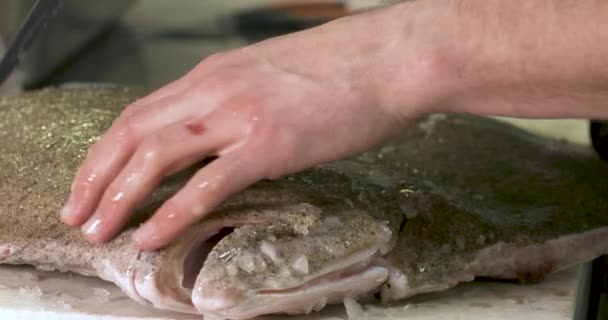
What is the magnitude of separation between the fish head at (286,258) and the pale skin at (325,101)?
1.9 inches

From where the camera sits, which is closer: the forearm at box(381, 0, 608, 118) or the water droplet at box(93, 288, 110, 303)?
the forearm at box(381, 0, 608, 118)

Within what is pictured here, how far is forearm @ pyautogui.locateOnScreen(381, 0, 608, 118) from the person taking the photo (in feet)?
2.76

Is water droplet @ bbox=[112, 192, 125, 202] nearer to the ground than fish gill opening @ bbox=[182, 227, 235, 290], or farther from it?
farther from it

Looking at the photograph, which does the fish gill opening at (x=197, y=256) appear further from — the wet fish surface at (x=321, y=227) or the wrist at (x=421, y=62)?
the wrist at (x=421, y=62)

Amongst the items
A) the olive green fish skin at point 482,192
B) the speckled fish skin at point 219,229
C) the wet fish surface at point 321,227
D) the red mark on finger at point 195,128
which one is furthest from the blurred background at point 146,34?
the red mark on finger at point 195,128

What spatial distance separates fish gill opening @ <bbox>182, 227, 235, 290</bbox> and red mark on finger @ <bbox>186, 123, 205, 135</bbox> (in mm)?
108

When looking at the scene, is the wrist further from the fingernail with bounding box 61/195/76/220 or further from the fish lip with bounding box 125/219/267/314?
the fingernail with bounding box 61/195/76/220

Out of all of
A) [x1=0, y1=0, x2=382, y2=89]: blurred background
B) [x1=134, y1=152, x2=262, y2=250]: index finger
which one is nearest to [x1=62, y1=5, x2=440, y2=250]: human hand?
[x1=134, y1=152, x2=262, y2=250]: index finger

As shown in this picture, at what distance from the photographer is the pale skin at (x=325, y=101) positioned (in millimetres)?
877

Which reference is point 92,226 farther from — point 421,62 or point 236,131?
point 421,62

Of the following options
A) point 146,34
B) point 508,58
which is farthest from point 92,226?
point 146,34

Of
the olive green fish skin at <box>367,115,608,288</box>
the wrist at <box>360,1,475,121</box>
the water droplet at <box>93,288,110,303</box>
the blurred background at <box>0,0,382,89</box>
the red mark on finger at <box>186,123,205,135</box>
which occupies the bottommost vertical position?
the blurred background at <box>0,0,382,89</box>

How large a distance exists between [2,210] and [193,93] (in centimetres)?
27

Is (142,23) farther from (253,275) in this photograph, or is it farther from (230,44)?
(253,275)
